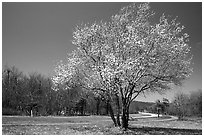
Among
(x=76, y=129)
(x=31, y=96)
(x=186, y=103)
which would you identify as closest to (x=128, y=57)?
(x=76, y=129)

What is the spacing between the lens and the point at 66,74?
1608 centimetres

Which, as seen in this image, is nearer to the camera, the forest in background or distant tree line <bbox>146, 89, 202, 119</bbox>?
the forest in background

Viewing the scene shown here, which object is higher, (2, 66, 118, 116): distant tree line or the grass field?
(2, 66, 118, 116): distant tree line

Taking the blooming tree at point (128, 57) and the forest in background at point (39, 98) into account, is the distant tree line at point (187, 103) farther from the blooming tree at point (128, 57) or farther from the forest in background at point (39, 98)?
the blooming tree at point (128, 57)

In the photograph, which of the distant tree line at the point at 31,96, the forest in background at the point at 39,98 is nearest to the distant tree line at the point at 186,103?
the forest in background at the point at 39,98

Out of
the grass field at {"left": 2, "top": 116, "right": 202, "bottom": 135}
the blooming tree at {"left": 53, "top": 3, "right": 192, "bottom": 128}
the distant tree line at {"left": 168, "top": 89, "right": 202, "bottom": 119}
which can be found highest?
the blooming tree at {"left": 53, "top": 3, "right": 192, "bottom": 128}

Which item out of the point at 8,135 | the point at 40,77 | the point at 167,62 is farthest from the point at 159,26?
the point at 40,77

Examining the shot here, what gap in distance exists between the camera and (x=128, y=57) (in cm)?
1478

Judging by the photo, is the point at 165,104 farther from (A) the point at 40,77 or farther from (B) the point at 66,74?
(B) the point at 66,74

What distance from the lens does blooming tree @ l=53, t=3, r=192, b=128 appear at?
1468 centimetres

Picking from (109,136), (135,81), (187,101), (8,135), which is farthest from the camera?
(187,101)

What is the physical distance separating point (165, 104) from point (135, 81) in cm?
4561

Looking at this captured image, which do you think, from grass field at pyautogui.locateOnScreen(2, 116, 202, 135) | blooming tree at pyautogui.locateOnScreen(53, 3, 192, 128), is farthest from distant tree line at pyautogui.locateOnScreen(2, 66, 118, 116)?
blooming tree at pyautogui.locateOnScreen(53, 3, 192, 128)

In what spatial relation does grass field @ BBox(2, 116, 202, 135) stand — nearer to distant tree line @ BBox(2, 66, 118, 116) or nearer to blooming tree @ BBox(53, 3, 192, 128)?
blooming tree @ BBox(53, 3, 192, 128)
